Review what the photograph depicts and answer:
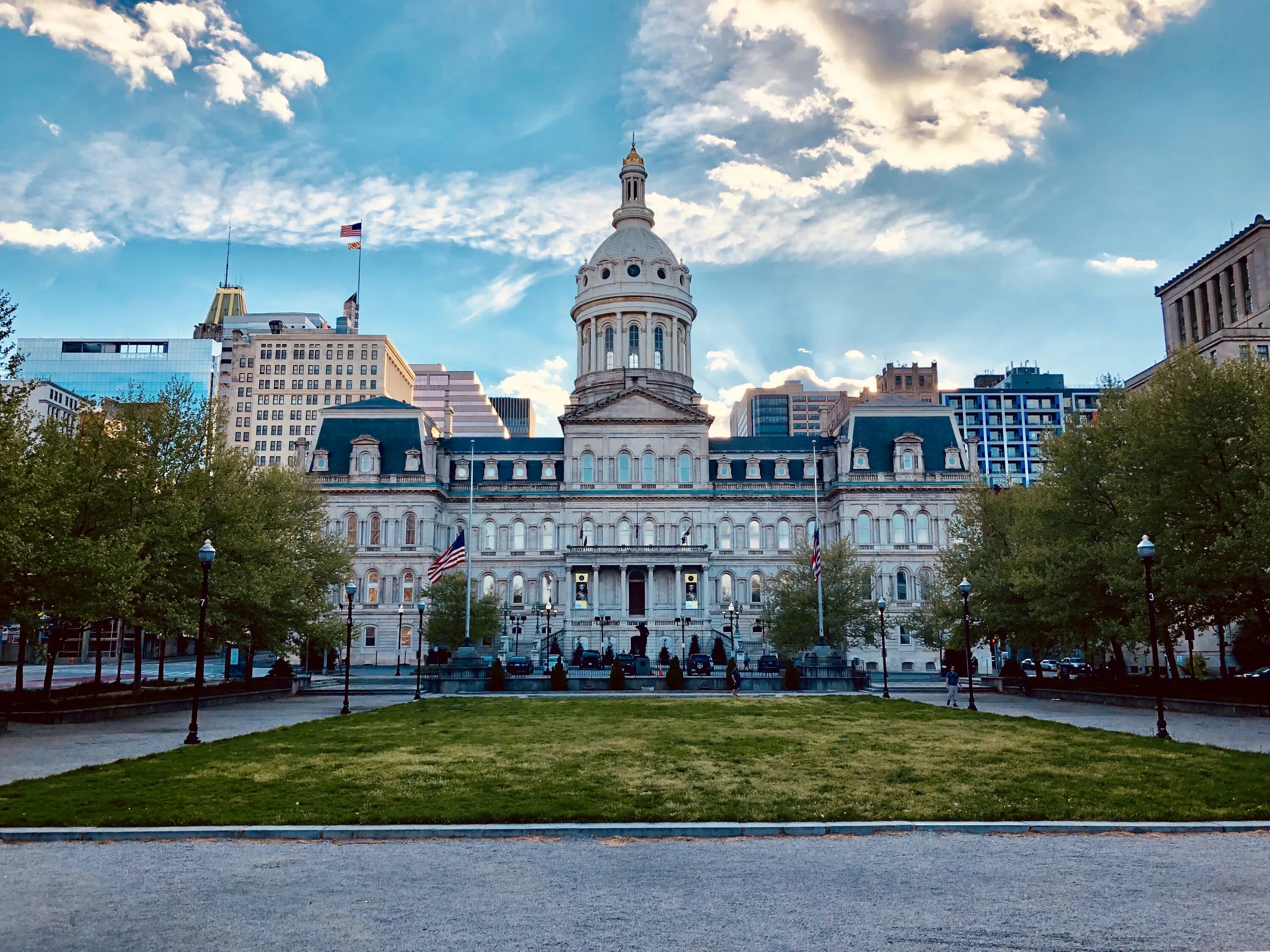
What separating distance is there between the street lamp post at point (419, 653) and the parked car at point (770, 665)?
764 inches

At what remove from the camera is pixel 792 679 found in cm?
4634

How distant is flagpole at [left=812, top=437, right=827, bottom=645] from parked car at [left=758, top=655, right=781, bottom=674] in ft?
9.17

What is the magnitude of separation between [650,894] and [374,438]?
75.5m

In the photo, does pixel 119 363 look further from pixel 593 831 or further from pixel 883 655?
pixel 593 831

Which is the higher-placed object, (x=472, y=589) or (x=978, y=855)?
(x=472, y=589)

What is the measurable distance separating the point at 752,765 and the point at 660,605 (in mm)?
59819

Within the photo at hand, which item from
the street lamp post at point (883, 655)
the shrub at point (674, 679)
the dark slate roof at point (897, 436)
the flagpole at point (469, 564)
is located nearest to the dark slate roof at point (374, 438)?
the flagpole at point (469, 564)

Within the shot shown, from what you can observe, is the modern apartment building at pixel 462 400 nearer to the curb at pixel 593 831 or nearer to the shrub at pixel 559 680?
the shrub at pixel 559 680

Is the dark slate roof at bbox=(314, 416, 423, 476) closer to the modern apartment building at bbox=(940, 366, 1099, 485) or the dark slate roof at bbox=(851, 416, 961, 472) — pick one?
the dark slate roof at bbox=(851, 416, 961, 472)

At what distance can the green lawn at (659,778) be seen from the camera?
1474 centimetres

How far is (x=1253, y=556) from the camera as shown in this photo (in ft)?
104

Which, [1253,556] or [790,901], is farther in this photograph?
[1253,556]

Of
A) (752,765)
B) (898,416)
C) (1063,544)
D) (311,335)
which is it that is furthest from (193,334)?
(752,765)

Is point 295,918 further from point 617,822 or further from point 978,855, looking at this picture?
point 978,855
